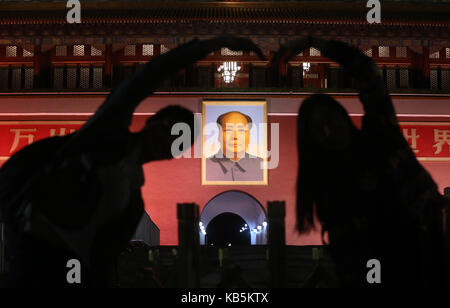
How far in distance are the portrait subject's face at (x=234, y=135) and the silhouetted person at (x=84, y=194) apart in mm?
8944

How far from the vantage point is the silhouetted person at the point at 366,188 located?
2256 millimetres

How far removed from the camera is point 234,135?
11.4 metres

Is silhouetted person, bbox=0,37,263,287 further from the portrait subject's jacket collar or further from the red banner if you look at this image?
the red banner

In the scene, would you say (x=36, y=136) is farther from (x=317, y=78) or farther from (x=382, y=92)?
(x=382, y=92)

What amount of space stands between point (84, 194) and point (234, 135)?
9.18m

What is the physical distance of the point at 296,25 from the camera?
39.2 feet

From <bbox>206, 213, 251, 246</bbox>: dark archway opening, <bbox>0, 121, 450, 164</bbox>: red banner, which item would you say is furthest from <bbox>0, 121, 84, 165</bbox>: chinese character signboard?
<bbox>206, 213, 251, 246</bbox>: dark archway opening

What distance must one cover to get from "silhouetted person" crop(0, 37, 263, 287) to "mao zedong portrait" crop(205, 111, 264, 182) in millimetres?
8957

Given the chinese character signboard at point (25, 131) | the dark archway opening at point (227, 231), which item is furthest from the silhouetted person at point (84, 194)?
the dark archway opening at point (227, 231)

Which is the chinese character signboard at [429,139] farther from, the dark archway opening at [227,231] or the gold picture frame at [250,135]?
the dark archway opening at [227,231]

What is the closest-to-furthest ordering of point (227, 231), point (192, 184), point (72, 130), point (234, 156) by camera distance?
point (234, 156) < point (72, 130) < point (192, 184) < point (227, 231)

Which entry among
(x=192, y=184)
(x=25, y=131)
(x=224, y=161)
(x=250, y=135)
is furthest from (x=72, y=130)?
(x=250, y=135)

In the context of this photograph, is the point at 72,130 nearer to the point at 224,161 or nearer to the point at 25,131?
the point at 25,131

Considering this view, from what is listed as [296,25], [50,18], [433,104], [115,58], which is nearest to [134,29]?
[115,58]
